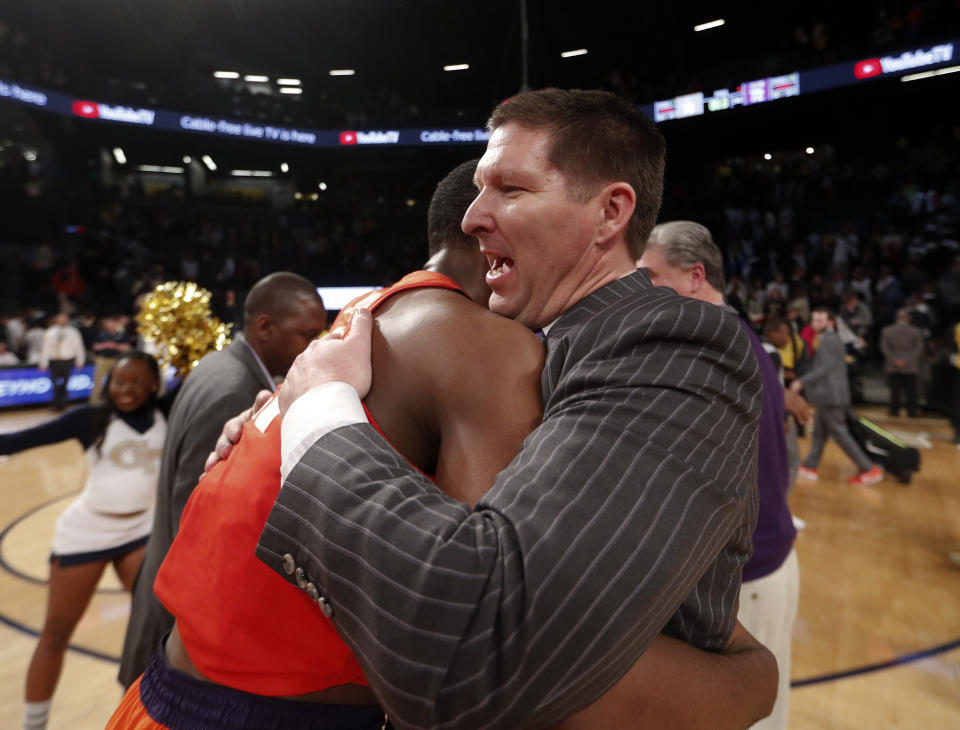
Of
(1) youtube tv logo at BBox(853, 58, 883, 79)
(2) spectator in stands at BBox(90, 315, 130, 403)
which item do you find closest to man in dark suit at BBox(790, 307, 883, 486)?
(2) spectator in stands at BBox(90, 315, 130, 403)

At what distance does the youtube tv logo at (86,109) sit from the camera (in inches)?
613

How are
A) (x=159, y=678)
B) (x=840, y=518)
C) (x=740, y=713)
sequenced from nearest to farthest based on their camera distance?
(x=740, y=713), (x=159, y=678), (x=840, y=518)

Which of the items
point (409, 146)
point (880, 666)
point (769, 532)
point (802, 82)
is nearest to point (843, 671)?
point (880, 666)

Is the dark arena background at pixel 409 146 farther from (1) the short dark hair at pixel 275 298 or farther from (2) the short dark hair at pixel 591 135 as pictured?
(2) the short dark hair at pixel 591 135

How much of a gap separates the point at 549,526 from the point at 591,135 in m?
0.67

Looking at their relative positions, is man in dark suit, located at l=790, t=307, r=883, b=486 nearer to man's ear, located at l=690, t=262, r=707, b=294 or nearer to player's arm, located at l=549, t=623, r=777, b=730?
man's ear, located at l=690, t=262, r=707, b=294

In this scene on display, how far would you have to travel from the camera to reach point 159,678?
1.20 metres

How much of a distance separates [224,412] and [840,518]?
5212 millimetres

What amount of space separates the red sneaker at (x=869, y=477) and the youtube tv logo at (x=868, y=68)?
980 cm

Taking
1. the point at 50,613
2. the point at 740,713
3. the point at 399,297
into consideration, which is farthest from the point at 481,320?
the point at 50,613

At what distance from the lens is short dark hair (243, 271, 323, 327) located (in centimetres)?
285

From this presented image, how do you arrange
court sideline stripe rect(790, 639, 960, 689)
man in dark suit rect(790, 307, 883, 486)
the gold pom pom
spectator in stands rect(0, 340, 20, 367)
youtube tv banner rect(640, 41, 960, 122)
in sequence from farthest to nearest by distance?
youtube tv banner rect(640, 41, 960, 122) < spectator in stands rect(0, 340, 20, 367) < man in dark suit rect(790, 307, 883, 486) < the gold pom pom < court sideline stripe rect(790, 639, 960, 689)

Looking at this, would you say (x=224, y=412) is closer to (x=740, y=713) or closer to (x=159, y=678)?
(x=159, y=678)

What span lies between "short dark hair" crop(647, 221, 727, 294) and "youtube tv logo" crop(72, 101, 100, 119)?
17.2m
